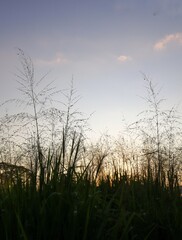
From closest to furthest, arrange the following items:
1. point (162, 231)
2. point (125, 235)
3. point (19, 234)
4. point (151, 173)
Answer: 1. point (19, 234)
2. point (125, 235)
3. point (162, 231)
4. point (151, 173)

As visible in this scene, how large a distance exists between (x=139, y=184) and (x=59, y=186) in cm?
145

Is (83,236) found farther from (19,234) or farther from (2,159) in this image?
(2,159)

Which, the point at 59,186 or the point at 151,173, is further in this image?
the point at 151,173

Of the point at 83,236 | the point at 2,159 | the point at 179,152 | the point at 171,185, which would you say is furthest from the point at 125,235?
the point at 179,152

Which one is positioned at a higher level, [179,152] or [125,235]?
[179,152]

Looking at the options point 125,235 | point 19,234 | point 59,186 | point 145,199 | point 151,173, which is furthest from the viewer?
point 151,173

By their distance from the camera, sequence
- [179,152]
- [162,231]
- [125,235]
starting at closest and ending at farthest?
1. [125,235]
2. [162,231]
3. [179,152]

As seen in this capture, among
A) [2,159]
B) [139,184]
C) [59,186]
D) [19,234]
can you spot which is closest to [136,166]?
[139,184]

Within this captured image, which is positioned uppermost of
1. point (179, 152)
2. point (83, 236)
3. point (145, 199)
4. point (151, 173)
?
point (179, 152)

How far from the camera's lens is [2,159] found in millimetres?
3229

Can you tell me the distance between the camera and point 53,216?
2156mm

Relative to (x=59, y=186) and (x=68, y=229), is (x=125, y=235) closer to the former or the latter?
(x=68, y=229)

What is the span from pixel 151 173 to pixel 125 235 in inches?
53.4

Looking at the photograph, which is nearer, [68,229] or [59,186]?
[68,229]
